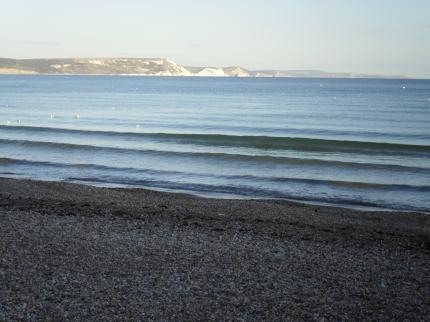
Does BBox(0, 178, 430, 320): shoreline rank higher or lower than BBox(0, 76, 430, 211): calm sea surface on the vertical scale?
higher

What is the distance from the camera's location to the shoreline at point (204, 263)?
712cm

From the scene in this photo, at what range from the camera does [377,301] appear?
299 inches

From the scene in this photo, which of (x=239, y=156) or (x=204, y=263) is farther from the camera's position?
(x=239, y=156)

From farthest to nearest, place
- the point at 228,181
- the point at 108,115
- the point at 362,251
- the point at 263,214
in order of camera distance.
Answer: the point at 108,115 → the point at 228,181 → the point at 263,214 → the point at 362,251

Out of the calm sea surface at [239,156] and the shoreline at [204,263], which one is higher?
the shoreline at [204,263]

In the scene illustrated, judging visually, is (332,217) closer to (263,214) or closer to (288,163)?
(263,214)

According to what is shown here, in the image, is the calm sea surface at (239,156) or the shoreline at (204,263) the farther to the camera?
the calm sea surface at (239,156)

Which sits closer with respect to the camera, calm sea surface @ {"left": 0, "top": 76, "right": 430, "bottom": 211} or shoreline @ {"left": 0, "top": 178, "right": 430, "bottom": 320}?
shoreline @ {"left": 0, "top": 178, "right": 430, "bottom": 320}

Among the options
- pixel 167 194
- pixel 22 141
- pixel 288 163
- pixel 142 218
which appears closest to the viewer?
pixel 142 218

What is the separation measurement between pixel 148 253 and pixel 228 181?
10.9m

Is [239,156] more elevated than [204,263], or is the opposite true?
[204,263]

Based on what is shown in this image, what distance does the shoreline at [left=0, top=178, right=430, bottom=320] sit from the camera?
7.12 metres

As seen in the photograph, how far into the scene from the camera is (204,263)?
896 cm

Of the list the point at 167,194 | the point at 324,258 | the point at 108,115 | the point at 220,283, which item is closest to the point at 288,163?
the point at 167,194
